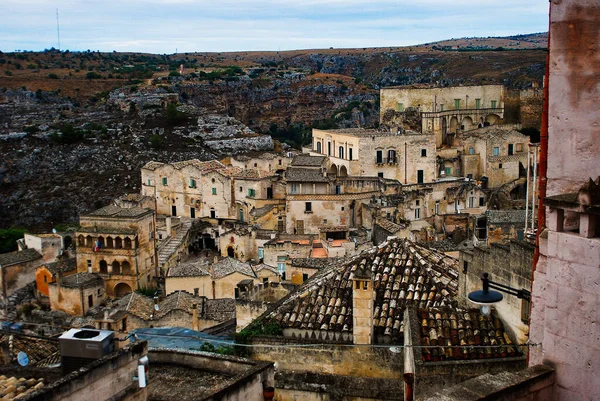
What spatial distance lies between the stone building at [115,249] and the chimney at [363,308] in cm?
2944

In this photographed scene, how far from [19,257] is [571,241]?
41.9 m

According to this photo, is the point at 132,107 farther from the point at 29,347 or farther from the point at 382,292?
the point at 29,347

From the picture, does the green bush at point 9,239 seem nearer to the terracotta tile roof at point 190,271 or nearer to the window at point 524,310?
the terracotta tile roof at point 190,271

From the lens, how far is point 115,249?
137 feet

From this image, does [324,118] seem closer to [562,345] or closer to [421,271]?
[421,271]

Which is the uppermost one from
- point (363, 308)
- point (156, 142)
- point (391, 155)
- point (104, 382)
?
point (104, 382)

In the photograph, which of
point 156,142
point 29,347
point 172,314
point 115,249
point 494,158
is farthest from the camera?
point 156,142

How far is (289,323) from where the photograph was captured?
15.0m

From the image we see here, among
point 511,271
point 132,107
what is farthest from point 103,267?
point 132,107

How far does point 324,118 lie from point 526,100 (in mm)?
50386

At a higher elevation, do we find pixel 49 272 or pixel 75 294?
pixel 49 272

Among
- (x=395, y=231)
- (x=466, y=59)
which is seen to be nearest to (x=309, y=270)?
(x=395, y=231)

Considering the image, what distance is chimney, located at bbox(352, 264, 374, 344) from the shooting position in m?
13.6

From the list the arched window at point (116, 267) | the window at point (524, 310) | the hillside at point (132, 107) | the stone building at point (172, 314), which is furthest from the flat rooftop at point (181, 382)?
the hillside at point (132, 107)
